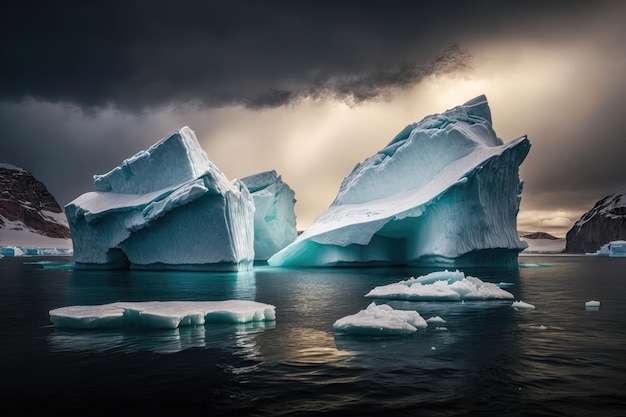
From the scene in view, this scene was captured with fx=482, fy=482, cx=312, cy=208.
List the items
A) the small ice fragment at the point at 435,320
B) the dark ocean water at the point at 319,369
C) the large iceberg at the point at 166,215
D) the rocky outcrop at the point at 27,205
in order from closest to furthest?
the dark ocean water at the point at 319,369
the small ice fragment at the point at 435,320
the large iceberg at the point at 166,215
the rocky outcrop at the point at 27,205

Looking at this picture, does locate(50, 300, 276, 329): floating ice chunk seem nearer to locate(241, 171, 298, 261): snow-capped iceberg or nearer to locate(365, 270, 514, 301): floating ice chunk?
locate(365, 270, 514, 301): floating ice chunk

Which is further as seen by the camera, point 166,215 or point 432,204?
point 432,204

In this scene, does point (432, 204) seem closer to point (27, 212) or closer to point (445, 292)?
point (445, 292)

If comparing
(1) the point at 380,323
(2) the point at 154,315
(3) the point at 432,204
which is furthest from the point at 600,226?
(2) the point at 154,315

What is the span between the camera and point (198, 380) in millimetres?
5828

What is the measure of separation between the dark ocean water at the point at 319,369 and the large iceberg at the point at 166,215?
1612 cm

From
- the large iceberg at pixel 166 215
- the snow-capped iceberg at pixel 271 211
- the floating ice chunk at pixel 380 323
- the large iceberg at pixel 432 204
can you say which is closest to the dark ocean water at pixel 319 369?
the floating ice chunk at pixel 380 323

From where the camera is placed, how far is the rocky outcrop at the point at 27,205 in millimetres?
152375

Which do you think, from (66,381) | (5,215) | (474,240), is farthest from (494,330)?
(5,215)

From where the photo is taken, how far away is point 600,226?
384 feet

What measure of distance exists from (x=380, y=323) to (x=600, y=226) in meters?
128

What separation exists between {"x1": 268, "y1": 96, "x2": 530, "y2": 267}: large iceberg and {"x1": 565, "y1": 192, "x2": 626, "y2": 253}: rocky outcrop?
97.4 metres

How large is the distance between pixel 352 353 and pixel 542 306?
776 cm

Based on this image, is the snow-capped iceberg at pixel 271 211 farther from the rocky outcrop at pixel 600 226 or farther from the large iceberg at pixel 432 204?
the rocky outcrop at pixel 600 226
